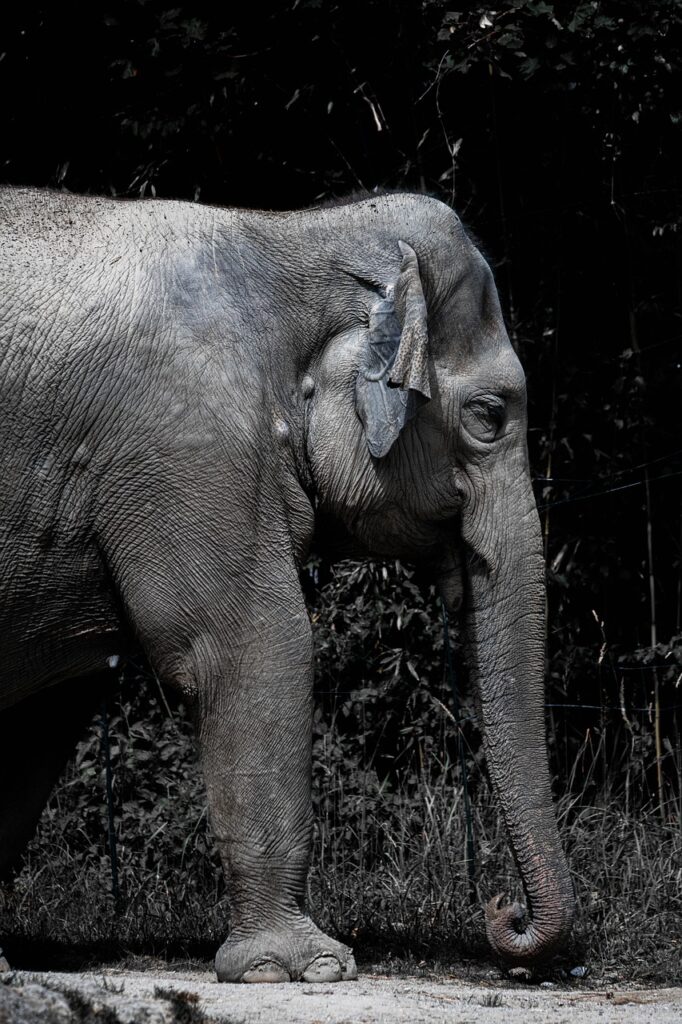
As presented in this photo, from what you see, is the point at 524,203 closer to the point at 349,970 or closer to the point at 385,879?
the point at 385,879

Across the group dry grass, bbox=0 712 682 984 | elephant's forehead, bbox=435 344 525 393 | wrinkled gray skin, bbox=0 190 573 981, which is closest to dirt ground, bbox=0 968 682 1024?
wrinkled gray skin, bbox=0 190 573 981

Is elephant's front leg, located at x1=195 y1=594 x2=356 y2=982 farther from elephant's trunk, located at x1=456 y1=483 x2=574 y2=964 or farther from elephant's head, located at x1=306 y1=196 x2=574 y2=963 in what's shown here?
elephant's trunk, located at x1=456 y1=483 x2=574 y2=964

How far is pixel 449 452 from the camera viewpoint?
5547mm

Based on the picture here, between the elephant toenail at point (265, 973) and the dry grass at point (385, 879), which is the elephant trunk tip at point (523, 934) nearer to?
the dry grass at point (385, 879)

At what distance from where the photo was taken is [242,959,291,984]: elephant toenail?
193 inches

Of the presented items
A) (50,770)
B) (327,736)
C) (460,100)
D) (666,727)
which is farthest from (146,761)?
(460,100)

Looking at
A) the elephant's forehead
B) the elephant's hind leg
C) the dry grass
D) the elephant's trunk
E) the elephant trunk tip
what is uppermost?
the elephant's forehead

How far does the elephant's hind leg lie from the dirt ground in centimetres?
82

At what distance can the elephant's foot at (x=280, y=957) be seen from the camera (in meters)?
4.93

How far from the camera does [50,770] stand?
6.00 meters

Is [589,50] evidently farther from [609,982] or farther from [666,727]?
[609,982]

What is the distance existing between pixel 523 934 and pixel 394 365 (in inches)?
73.8

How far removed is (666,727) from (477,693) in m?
2.66

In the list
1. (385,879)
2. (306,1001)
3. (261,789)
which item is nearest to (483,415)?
(261,789)
